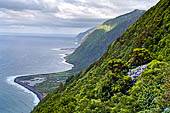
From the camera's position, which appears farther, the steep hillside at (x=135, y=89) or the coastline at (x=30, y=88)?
the coastline at (x=30, y=88)

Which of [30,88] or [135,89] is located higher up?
[135,89]

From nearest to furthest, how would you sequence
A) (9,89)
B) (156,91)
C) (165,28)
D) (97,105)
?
(156,91), (97,105), (165,28), (9,89)

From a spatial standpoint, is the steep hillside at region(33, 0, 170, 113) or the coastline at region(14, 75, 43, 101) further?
the coastline at region(14, 75, 43, 101)

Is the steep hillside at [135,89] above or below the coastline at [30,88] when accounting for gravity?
above

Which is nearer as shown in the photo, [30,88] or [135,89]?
[135,89]

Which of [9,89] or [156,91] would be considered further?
[9,89]

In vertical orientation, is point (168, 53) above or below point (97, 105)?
above

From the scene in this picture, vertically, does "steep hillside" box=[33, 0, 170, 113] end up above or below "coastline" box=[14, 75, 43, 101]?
above

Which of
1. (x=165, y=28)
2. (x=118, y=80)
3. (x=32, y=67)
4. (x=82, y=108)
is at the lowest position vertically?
(x=32, y=67)

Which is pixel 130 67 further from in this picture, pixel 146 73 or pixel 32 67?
pixel 32 67

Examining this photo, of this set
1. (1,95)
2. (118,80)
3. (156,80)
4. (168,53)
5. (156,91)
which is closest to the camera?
(156,91)

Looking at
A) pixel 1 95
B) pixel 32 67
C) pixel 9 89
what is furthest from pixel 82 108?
pixel 32 67
